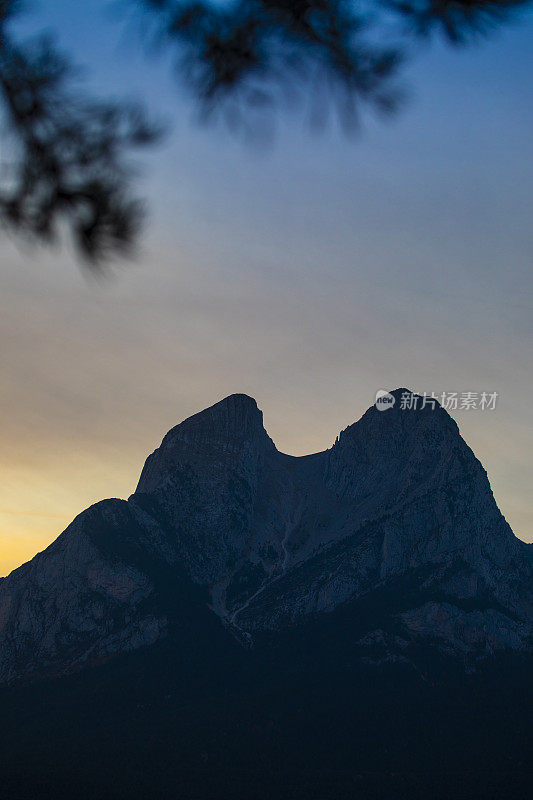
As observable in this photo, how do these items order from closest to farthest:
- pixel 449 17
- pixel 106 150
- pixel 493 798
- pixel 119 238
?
pixel 119 238 < pixel 106 150 < pixel 449 17 < pixel 493 798

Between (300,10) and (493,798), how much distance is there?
21027 centimetres

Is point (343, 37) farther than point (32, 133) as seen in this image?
Yes

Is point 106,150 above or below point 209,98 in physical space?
below

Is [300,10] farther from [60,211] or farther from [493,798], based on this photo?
[493,798]

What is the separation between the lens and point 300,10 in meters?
17.0

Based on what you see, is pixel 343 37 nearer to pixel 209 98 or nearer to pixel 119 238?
pixel 209 98

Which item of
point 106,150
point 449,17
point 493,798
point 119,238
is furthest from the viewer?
point 493,798

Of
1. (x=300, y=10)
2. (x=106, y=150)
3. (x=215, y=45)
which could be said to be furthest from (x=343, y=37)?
(x=106, y=150)

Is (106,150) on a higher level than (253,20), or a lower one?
lower

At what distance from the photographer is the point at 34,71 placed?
15445mm

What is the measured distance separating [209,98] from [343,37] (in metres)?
2.72

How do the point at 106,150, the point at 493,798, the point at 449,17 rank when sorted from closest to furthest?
the point at 106,150
the point at 449,17
the point at 493,798

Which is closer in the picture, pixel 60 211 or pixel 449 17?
pixel 60 211

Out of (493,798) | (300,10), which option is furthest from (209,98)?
(493,798)
